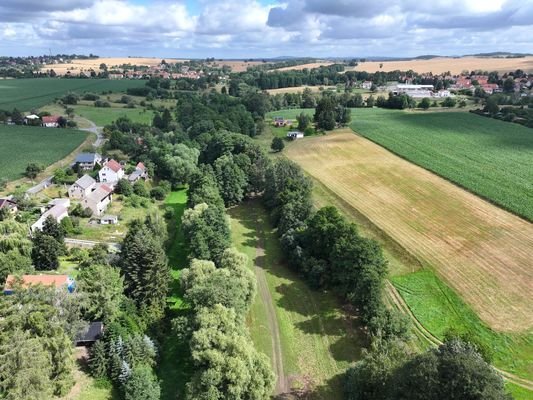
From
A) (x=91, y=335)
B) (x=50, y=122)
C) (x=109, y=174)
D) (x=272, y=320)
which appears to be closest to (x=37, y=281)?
(x=91, y=335)

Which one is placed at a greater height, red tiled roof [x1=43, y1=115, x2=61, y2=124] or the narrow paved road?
red tiled roof [x1=43, y1=115, x2=61, y2=124]

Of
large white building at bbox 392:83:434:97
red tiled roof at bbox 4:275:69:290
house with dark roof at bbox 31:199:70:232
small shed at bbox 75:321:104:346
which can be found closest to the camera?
small shed at bbox 75:321:104:346

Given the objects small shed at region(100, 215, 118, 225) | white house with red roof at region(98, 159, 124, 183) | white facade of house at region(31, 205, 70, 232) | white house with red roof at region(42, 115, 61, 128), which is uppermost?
white house with red roof at region(42, 115, 61, 128)

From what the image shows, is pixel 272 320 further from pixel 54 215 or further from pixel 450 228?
pixel 54 215

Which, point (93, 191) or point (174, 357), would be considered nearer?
point (174, 357)

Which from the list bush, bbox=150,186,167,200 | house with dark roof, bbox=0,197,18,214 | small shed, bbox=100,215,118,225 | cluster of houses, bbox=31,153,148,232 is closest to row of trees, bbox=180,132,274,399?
small shed, bbox=100,215,118,225

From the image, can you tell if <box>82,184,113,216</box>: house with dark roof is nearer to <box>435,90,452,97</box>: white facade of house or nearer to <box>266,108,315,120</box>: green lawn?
<box>266,108,315,120</box>: green lawn
